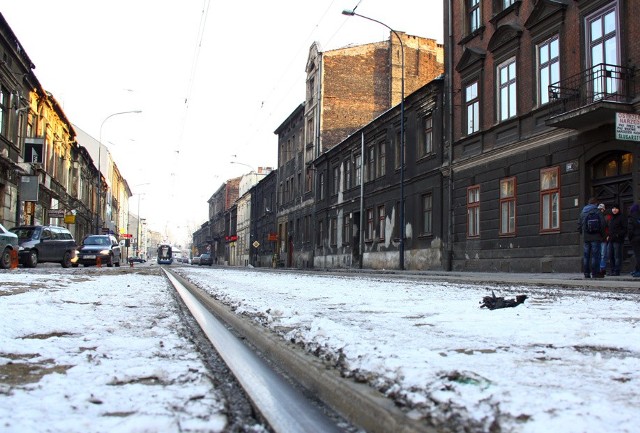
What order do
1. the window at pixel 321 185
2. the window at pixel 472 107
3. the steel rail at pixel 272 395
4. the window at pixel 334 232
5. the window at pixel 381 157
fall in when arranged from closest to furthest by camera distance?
the steel rail at pixel 272 395, the window at pixel 472 107, the window at pixel 381 157, the window at pixel 334 232, the window at pixel 321 185

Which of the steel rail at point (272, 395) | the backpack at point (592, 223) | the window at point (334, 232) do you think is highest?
the window at point (334, 232)

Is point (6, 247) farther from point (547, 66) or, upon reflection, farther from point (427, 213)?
point (547, 66)

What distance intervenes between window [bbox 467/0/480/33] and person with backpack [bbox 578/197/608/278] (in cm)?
1158

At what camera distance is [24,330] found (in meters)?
4.49

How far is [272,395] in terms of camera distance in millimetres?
2955

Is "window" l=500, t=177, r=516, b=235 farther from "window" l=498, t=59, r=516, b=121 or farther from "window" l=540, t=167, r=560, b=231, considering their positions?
"window" l=498, t=59, r=516, b=121

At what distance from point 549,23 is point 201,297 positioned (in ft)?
46.9

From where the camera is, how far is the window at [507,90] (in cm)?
1892

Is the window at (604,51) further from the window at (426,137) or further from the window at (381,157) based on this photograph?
the window at (381,157)

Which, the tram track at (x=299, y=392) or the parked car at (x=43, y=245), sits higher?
the parked car at (x=43, y=245)

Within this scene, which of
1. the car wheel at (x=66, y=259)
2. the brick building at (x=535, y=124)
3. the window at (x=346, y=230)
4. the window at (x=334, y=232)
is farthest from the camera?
the window at (x=334, y=232)

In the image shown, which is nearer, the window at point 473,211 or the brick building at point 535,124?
the brick building at point 535,124

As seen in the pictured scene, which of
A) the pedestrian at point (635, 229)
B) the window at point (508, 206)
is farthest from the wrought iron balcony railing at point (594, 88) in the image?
the pedestrian at point (635, 229)

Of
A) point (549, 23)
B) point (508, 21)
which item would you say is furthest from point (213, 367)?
point (508, 21)
